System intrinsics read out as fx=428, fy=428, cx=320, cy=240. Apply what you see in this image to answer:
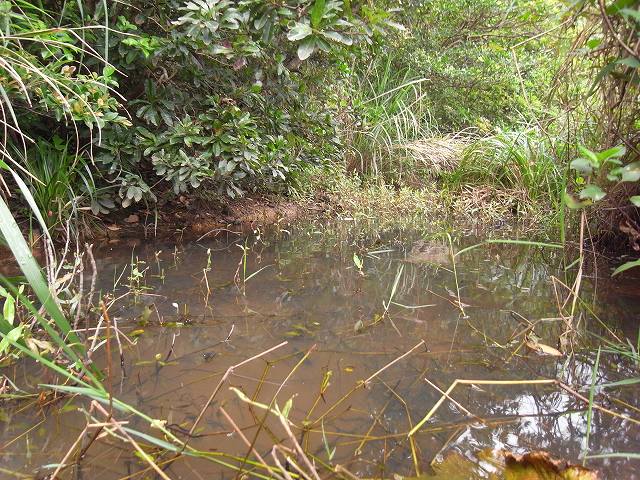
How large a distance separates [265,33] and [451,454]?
2130mm

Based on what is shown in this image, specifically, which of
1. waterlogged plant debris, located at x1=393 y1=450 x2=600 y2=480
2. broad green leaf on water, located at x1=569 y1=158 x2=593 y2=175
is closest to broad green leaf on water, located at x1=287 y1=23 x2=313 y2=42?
broad green leaf on water, located at x1=569 y1=158 x2=593 y2=175

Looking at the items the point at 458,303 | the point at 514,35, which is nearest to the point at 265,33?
the point at 458,303

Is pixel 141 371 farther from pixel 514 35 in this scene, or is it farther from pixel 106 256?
pixel 514 35

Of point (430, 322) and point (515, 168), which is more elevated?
point (430, 322)

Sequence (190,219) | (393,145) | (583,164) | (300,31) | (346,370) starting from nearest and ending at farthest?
(583,164) → (346,370) → (300,31) → (190,219) → (393,145)

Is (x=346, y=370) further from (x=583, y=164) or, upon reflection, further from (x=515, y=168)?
(x=515, y=168)

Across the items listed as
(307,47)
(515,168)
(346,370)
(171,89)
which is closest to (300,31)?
(307,47)

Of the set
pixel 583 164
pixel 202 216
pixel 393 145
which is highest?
pixel 583 164

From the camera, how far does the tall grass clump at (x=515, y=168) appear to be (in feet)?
11.5

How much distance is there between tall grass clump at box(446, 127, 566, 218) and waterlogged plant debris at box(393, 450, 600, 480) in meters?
2.79

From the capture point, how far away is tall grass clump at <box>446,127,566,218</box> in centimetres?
349

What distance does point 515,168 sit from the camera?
3934 millimetres

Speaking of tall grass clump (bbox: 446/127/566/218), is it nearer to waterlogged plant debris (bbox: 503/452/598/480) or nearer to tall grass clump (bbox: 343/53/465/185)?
tall grass clump (bbox: 343/53/465/185)

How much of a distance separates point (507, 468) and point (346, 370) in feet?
1.47
